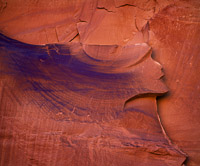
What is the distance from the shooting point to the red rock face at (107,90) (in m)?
1.43

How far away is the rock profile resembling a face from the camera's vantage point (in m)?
1.42

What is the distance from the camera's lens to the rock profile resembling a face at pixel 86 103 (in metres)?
1.42

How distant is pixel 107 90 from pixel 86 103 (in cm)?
16

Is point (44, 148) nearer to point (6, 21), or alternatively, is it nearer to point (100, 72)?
point (100, 72)

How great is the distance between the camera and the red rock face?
1.43m

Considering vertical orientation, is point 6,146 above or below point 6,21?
below

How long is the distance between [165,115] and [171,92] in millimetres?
169

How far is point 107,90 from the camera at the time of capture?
1.54 metres

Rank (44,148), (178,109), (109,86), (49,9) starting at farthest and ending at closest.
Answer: (49,9) → (178,109) → (109,86) → (44,148)

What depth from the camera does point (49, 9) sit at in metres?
1.98

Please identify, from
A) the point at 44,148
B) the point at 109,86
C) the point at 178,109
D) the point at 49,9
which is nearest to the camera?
the point at 44,148

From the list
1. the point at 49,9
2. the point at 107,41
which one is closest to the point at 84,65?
the point at 107,41

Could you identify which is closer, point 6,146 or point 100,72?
point 6,146

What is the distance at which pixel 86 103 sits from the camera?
1507 mm
